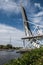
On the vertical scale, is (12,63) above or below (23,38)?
below

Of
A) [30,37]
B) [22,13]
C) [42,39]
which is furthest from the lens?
[22,13]

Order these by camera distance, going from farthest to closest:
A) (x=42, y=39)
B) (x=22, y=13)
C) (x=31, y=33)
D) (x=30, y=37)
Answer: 1. (x=22, y=13)
2. (x=31, y=33)
3. (x=30, y=37)
4. (x=42, y=39)

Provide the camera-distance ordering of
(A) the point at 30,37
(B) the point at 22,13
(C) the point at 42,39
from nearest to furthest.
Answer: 1. (C) the point at 42,39
2. (A) the point at 30,37
3. (B) the point at 22,13

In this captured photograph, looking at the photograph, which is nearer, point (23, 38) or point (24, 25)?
point (23, 38)

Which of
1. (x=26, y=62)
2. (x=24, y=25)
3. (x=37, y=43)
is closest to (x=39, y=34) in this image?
(x=37, y=43)

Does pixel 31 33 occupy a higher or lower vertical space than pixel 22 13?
lower

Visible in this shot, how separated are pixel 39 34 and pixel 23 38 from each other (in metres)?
7.90

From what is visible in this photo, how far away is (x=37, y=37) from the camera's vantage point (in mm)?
99500

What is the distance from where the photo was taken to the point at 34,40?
106500mm

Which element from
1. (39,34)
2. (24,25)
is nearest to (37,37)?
(39,34)

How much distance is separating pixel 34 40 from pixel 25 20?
49.9 ft

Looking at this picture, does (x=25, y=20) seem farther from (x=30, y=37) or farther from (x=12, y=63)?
(x=12, y=63)

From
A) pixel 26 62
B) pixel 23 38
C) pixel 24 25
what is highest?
pixel 24 25

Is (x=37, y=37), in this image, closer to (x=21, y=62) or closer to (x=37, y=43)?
(x=37, y=43)
